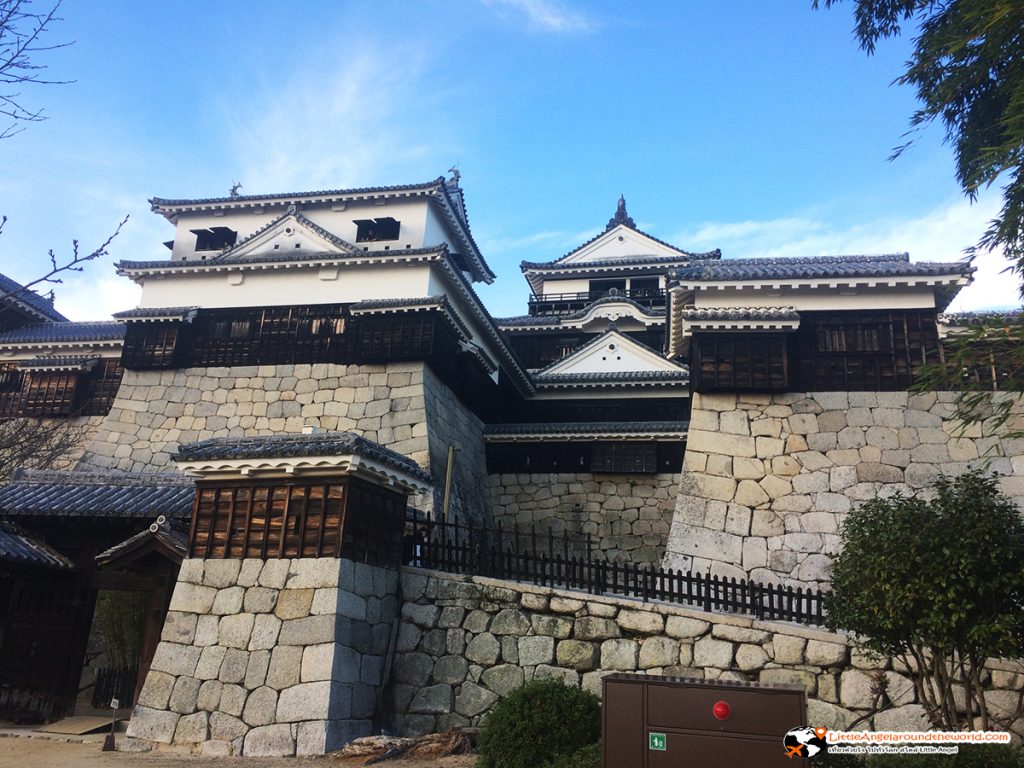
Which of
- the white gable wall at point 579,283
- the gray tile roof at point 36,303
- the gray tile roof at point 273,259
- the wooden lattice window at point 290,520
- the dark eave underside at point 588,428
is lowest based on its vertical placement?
the wooden lattice window at point 290,520

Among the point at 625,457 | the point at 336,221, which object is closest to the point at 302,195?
the point at 336,221

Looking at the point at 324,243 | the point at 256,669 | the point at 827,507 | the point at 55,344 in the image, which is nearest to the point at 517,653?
the point at 256,669

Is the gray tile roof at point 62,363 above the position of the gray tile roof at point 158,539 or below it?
above

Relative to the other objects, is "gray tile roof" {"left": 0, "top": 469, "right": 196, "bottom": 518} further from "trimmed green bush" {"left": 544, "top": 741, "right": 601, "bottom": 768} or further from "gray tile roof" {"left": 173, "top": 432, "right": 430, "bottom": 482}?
"trimmed green bush" {"left": 544, "top": 741, "right": 601, "bottom": 768}

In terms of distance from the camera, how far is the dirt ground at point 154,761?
27.2ft

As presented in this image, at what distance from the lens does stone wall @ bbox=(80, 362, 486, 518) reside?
17172 millimetres

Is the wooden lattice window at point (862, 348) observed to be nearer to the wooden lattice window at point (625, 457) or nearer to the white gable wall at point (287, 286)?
the wooden lattice window at point (625, 457)

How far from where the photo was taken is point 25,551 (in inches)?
446

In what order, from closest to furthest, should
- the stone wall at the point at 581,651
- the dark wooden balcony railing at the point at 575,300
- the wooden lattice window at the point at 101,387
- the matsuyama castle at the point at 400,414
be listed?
the stone wall at the point at 581,651 → the matsuyama castle at the point at 400,414 → the wooden lattice window at the point at 101,387 → the dark wooden balcony railing at the point at 575,300

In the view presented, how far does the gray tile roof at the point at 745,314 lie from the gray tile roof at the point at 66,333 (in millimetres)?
16770

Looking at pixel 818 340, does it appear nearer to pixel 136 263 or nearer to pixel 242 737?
pixel 242 737

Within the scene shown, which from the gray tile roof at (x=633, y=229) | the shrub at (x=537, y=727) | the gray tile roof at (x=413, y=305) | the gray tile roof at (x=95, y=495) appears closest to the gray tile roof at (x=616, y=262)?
the gray tile roof at (x=633, y=229)

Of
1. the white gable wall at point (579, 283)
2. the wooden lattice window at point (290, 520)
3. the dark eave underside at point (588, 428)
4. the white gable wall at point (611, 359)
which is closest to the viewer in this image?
the wooden lattice window at point (290, 520)

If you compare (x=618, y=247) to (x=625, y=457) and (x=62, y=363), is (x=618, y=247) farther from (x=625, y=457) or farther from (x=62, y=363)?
(x=62, y=363)
